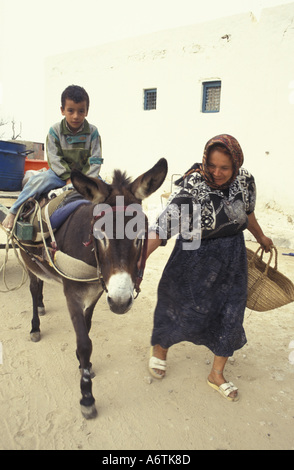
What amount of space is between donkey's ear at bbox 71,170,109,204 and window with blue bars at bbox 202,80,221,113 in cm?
806

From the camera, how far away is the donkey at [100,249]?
1653 millimetres

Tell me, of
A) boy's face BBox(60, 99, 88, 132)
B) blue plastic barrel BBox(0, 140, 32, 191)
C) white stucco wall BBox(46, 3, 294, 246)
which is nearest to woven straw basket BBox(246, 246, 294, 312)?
boy's face BBox(60, 99, 88, 132)

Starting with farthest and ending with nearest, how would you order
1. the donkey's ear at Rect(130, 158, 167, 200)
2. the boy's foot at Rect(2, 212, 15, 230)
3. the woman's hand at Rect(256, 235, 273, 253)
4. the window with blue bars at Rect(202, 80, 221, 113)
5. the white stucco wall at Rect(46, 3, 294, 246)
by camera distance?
the window with blue bars at Rect(202, 80, 221, 113) < the white stucco wall at Rect(46, 3, 294, 246) < the boy's foot at Rect(2, 212, 15, 230) < the woman's hand at Rect(256, 235, 273, 253) < the donkey's ear at Rect(130, 158, 167, 200)

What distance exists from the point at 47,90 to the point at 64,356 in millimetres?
11875

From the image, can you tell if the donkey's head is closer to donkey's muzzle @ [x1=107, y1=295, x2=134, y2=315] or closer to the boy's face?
donkey's muzzle @ [x1=107, y1=295, x2=134, y2=315]

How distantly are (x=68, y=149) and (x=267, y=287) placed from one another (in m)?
2.13

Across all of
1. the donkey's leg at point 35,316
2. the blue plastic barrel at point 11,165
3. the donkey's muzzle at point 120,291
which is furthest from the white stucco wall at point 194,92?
the donkey's muzzle at point 120,291

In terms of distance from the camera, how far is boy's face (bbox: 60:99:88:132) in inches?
108

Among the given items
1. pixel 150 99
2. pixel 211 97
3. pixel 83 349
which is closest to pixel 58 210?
pixel 83 349

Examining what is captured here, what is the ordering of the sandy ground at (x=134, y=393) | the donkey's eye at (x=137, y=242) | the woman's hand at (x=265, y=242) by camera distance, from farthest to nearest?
the woman's hand at (x=265, y=242)
the sandy ground at (x=134, y=393)
the donkey's eye at (x=137, y=242)

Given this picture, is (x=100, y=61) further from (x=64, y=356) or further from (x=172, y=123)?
(x=64, y=356)

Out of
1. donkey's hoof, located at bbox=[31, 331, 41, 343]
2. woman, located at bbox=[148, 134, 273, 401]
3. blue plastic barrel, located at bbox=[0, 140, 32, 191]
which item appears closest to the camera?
woman, located at bbox=[148, 134, 273, 401]

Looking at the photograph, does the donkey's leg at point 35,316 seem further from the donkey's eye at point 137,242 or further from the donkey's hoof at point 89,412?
the donkey's eye at point 137,242

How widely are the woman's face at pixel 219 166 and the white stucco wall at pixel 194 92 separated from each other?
6.23 m
